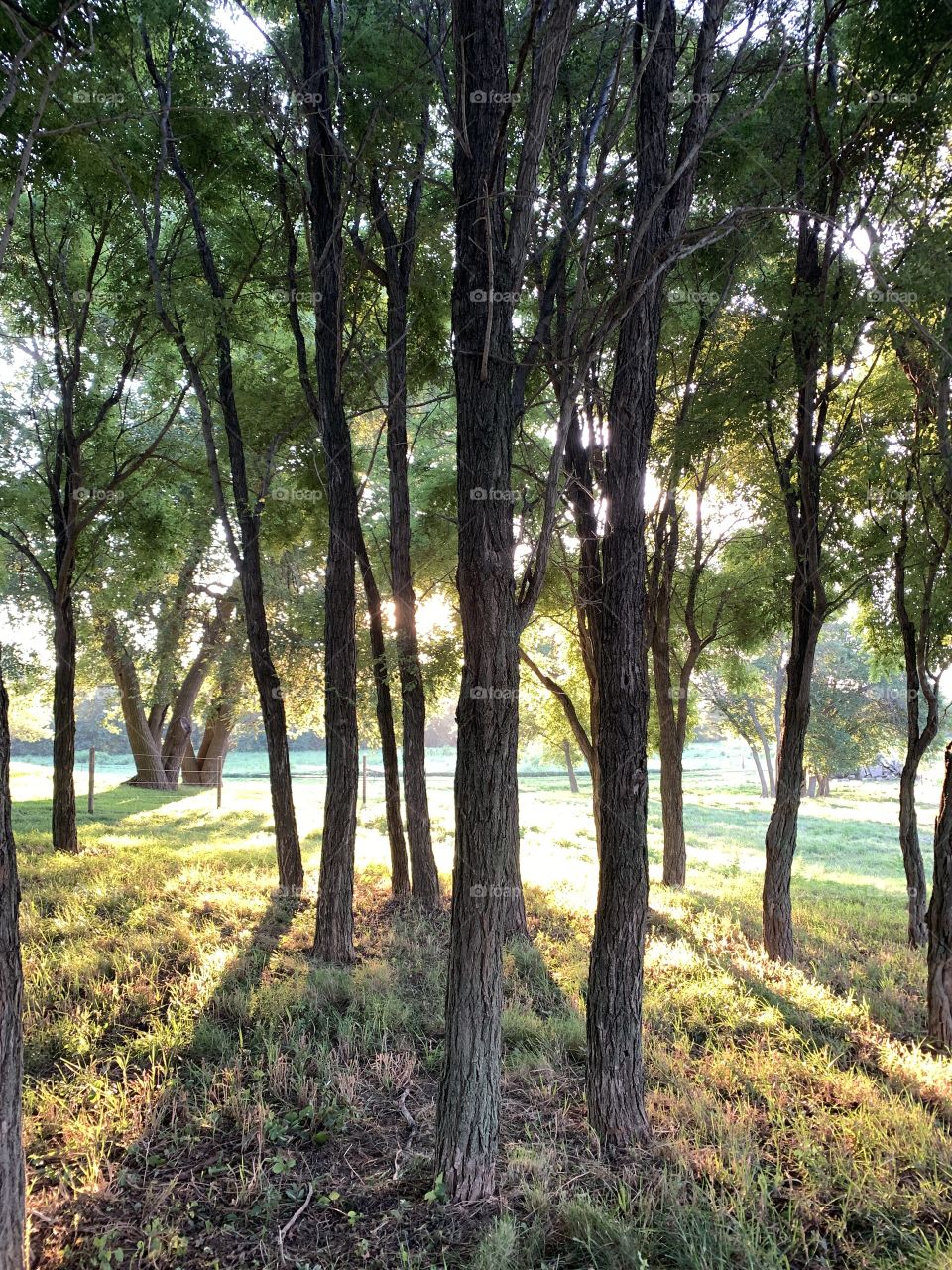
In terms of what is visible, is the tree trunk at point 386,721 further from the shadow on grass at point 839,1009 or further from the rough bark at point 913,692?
the rough bark at point 913,692

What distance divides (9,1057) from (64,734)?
8.50 m

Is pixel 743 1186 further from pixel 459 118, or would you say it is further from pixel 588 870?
pixel 588 870

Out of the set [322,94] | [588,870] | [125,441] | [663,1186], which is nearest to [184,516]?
[125,441]

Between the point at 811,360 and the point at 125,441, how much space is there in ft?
29.7

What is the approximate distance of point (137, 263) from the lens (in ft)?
24.8

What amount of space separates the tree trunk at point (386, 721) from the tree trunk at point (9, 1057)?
496 centimetres

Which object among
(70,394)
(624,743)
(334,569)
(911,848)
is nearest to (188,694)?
(70,394)

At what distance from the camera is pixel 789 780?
7074 millimetres

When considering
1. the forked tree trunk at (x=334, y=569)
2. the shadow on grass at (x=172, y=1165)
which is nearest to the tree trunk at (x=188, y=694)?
the forked tree trunk at (x=334, y=569)
